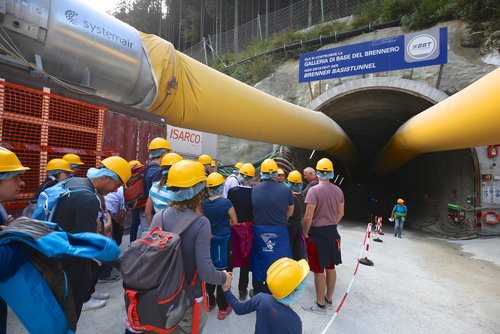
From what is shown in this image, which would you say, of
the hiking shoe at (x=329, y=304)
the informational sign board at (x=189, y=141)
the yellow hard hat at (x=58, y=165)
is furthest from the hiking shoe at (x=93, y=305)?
the informational sign board at (x=189, y=141)

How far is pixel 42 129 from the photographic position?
3.19m

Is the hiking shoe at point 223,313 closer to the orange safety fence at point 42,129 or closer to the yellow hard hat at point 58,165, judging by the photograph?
the yellow hard hat at point 58,165

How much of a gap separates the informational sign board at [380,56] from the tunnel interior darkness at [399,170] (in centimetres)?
96

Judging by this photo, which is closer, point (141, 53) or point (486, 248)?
point (141, 53)

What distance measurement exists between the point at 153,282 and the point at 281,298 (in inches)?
31.9

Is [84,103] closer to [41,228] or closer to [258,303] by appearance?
[41,228]

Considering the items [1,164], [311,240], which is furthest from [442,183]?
[1,164]

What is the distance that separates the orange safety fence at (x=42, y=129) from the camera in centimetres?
284

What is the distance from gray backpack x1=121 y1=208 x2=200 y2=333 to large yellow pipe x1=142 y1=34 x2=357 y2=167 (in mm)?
1268

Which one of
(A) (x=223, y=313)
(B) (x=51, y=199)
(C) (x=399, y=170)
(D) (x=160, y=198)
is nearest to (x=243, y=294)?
(A) (x=223, y=313)

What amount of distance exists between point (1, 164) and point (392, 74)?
1250 cm

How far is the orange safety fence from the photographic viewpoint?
2840mm

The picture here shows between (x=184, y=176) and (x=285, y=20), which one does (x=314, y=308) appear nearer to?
(x=184, y=176)

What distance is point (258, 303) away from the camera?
170 cm
